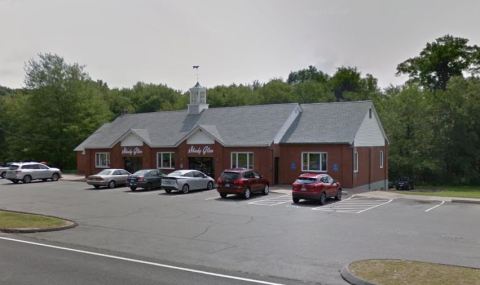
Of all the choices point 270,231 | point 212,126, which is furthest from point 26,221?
point 212,126

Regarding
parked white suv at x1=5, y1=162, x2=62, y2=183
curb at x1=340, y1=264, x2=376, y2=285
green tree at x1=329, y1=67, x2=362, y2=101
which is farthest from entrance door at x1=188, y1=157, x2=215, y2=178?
green tree at x1=329, y1=67, x2=362, y2=101

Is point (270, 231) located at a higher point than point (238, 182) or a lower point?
lower

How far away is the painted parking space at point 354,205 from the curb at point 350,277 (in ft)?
39.0

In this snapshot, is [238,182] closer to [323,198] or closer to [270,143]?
[323,198]

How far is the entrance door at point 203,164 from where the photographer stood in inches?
1478

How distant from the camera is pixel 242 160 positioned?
116ft

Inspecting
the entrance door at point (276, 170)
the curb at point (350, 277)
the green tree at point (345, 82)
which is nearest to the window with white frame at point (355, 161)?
the entrance door at point (276, 170)

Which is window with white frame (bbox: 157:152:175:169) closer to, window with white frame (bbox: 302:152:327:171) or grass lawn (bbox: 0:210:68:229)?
window with white frame (bbox: 302:152:327:171)

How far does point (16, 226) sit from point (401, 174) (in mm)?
45102

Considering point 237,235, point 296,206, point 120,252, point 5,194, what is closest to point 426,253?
point 237,235

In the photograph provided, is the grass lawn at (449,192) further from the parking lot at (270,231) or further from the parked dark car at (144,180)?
the parked dark car at (144,180)

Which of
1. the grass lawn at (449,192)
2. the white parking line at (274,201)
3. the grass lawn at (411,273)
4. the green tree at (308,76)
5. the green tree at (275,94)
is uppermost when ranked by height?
the green tree at (308,76)

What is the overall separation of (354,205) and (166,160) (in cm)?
2031

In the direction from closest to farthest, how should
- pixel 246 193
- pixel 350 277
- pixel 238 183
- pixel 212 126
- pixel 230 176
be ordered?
1. pixel 350 277
2. pixel 238 183
3. pixel 246 193
4. pixel 230 176
5. pixel 212 126
